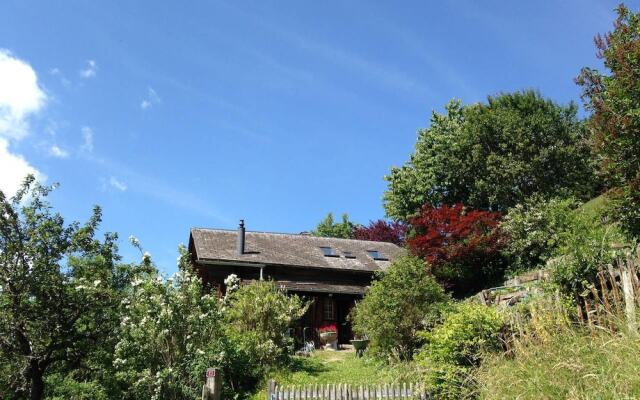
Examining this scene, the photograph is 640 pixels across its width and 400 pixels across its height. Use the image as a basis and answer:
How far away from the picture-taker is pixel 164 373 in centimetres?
1053

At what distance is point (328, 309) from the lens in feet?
81.5

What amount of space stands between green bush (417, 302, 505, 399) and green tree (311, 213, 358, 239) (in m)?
39.1

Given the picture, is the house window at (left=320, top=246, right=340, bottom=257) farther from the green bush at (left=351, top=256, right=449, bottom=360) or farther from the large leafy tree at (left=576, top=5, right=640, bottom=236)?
the large leafy tree at (left=576, top=5, right=640, bottom=236)

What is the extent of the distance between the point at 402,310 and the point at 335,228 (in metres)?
36.1

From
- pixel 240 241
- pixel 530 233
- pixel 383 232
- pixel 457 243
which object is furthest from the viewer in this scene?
pixel 383 232

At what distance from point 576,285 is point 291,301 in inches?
337

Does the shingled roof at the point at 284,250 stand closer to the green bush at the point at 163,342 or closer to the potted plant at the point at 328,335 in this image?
the potted plant at the point at 328,335

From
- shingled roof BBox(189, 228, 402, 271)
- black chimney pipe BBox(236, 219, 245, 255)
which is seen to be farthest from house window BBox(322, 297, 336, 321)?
black chimney pipe BBox(236, 219, 245, 255)

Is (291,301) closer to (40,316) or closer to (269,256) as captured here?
(40,316)

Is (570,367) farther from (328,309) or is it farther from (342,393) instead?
(328,309)

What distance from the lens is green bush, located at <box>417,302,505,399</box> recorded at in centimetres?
915

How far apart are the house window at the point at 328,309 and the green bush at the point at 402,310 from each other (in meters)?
10.3

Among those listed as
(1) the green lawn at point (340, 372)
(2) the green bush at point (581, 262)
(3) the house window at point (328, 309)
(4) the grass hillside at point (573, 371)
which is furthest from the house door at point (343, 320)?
(4) the grass hillside at point (573, 371)

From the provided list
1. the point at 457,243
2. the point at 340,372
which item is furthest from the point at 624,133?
the point at 457,243
